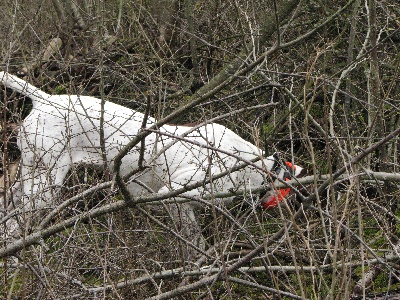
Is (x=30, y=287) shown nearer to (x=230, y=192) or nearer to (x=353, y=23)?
(x=230, y=192)

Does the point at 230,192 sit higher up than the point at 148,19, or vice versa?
the point at 148,19

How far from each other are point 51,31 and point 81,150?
4.05m

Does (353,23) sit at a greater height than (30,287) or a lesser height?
greater

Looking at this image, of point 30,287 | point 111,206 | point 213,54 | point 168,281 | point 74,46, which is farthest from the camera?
point 74,46

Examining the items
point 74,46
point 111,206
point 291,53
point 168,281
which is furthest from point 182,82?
point 111,206

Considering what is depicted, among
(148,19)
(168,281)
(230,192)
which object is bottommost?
(168,281)

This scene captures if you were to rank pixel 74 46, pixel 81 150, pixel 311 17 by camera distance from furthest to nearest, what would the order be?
pixel 74 46 < pixel 311 17 < pixel 81 150

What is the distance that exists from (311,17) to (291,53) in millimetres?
450

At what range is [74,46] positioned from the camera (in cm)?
902

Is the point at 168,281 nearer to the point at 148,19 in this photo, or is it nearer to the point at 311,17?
the point at 311,17

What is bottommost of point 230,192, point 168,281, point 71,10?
point 168,281

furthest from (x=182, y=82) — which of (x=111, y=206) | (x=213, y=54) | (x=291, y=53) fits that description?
(x=111, y=206)

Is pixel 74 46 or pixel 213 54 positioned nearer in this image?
pixel 213 54

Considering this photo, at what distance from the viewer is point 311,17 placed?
24.4 feet
